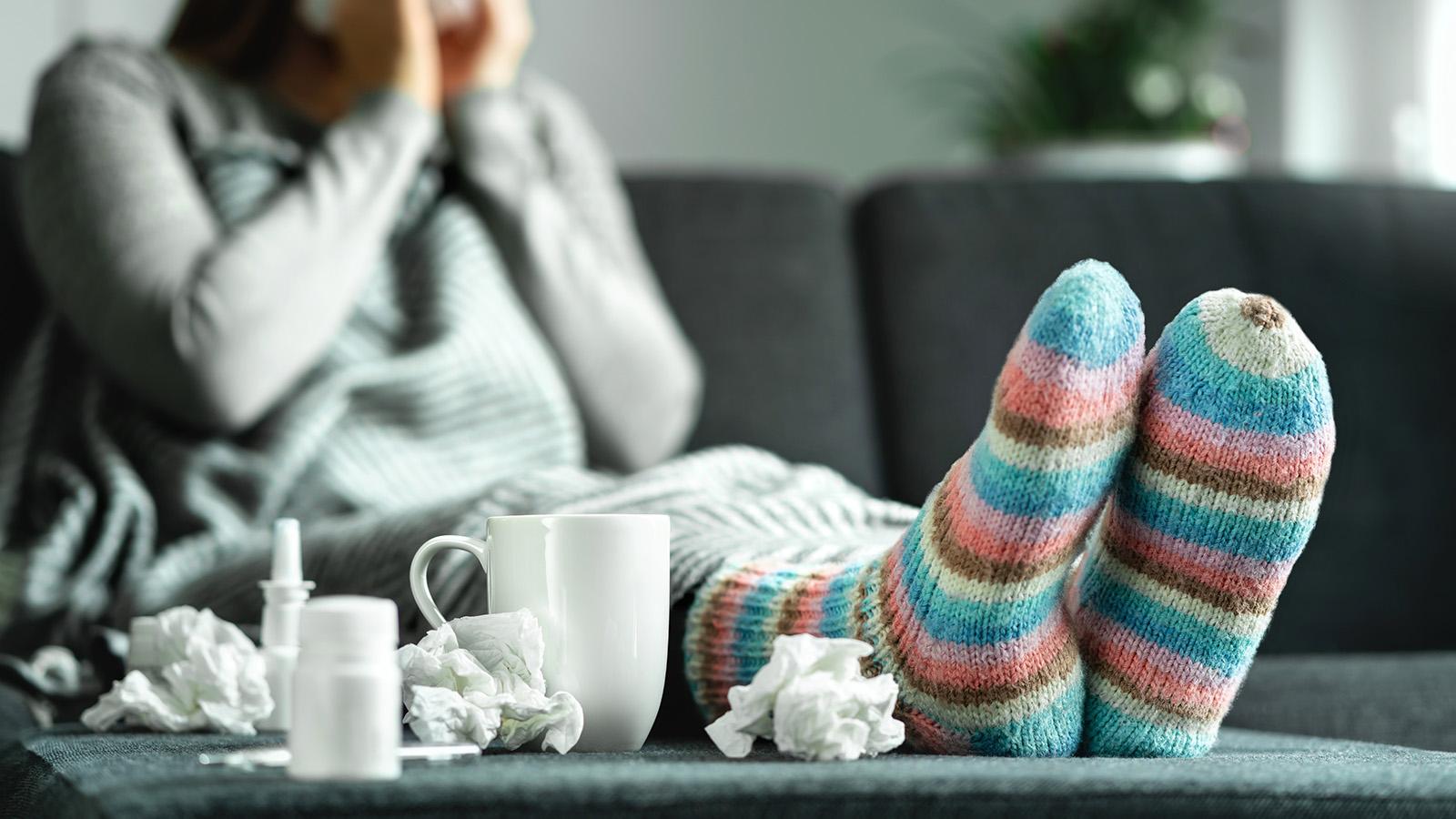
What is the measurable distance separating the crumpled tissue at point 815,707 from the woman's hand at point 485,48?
102 centimetres

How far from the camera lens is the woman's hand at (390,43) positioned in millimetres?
1349

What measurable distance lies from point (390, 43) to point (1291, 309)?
857 mm

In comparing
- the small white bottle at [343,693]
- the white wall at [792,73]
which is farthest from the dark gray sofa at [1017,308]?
the white wall at [792,73]

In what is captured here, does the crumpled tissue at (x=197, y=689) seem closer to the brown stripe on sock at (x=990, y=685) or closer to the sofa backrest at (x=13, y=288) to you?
the brown stripe on sock at (x=990, y=685)

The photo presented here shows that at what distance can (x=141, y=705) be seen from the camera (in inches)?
27.6

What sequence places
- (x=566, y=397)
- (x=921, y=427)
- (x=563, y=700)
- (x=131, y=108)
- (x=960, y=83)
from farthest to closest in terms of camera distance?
(x=960, y=83) → (x=921, y=427) → (x=566, y=397) → (x=131, y=108) → (x=563, y=700)

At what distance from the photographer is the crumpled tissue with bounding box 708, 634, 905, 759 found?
0.55 m

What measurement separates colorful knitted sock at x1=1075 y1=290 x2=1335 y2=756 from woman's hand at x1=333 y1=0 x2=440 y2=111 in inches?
35.8

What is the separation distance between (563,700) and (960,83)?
2446 millimetres

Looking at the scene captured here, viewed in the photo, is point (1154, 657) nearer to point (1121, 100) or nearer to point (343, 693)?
point (343, 693)

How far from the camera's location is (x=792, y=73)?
2.92 m

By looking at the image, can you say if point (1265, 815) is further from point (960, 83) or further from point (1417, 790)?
point (960, 83)

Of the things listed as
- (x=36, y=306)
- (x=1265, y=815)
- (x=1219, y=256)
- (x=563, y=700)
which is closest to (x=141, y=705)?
(x=563, y=700)

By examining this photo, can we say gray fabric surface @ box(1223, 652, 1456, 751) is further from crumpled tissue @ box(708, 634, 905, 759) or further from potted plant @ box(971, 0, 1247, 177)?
potted plant @ box(971, 0, 1247, 177)
